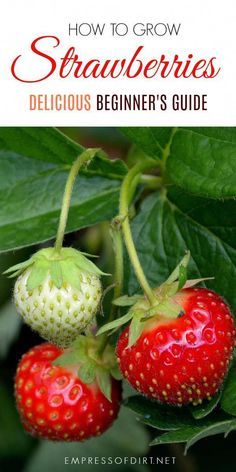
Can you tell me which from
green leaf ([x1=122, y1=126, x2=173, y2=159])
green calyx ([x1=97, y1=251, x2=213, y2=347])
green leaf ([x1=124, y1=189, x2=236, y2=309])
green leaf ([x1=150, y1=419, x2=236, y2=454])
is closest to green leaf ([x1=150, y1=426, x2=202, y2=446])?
green leaf ([x1=150, y1=419, x2=236, y2=454])

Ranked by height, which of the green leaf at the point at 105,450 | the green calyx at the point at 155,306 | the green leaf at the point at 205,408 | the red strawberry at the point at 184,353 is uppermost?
the green calyx at the point at 155,306

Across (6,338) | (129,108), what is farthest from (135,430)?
(129,108)

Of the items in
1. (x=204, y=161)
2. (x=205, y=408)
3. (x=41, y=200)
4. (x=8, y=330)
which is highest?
(x=204, y=161)

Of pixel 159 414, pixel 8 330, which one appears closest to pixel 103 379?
pixel 159 414

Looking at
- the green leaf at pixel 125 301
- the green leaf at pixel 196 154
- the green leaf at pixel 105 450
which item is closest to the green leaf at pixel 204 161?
the green leaf at pixel 196 154

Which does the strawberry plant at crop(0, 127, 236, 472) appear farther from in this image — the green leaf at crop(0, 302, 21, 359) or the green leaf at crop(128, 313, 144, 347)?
the green leaf at crop(0, 302, 21, 359)

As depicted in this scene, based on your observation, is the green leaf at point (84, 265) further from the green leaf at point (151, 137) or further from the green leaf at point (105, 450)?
the green leaf at point (105, 450)

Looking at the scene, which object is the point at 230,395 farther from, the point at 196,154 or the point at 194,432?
the point at 196,154
